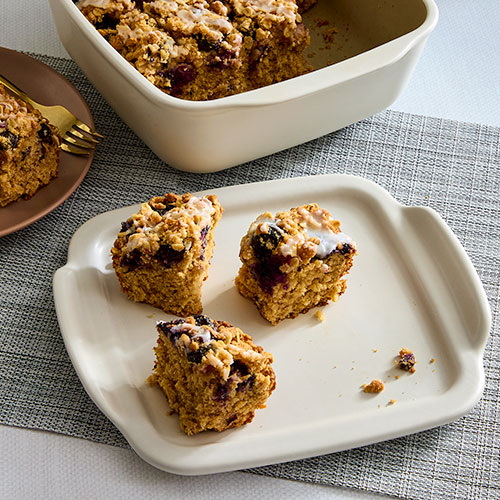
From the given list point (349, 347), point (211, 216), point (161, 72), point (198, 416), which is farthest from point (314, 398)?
point (161, 72)

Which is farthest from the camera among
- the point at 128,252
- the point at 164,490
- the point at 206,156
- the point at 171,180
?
the point at 171,180

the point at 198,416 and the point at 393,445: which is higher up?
the point at 198,416

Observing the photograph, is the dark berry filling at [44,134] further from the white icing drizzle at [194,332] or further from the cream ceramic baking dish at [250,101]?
the white icing drizzle at [194,332]

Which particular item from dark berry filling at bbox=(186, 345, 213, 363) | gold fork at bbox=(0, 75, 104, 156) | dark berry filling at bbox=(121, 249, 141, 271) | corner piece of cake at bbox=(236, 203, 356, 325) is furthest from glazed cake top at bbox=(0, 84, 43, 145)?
dark berry filling at bbox=(186, 345, 213, 363)

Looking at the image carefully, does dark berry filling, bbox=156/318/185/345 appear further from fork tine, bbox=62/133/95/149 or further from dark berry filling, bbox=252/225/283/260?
fork tine, bbox=62/133/95/149

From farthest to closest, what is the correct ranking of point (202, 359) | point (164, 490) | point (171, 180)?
point (171, 180), point (164, 490), point (202, 359)

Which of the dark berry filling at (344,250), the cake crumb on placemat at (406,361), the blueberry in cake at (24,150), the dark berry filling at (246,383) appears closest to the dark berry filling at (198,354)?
the dark berry filling at (246,383)

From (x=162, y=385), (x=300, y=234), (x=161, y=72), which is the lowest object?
(x=162, y=385)

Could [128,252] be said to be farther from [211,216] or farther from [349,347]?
[349,347]
